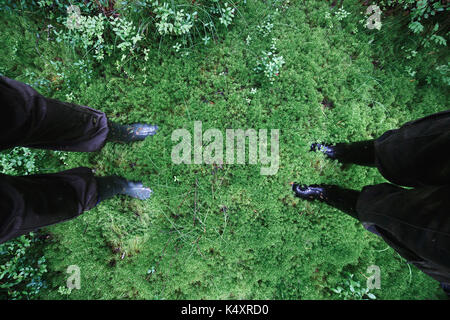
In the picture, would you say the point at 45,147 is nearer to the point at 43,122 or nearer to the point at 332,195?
the point at 43,122

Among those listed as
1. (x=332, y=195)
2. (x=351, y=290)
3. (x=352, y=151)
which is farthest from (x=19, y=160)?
(x=351, y=290)

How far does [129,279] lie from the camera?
3.42m

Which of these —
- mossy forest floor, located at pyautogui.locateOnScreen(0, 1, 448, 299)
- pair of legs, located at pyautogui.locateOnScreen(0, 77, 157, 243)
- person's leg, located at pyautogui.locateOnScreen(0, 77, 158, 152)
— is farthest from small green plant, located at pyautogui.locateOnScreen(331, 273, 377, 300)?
person's leg, located at pyautogui.locateOnScreen(0, 77, 158, 152)

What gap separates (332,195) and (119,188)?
121 inches

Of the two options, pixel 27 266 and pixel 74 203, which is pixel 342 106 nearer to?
pixel 74 203

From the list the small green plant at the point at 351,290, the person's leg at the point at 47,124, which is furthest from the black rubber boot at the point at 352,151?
the person's leg at the point at 47,124

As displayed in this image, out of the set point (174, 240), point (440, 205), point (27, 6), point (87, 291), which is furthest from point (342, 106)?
point (27, 6)

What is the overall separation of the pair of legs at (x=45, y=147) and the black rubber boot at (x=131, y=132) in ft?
0.07

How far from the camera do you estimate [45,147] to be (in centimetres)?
249

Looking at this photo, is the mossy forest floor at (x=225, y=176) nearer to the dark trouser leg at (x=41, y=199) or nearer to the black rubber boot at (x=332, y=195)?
the black rubber boot at (x=332, y=195)

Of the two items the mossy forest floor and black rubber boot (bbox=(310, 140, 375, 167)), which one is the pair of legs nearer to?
the mossy forest floor

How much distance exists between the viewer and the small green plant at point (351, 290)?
3393 mm

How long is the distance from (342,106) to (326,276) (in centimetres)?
277

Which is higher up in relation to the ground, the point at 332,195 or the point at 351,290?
the point at 332,195
